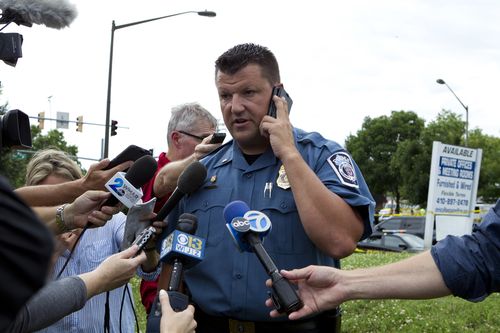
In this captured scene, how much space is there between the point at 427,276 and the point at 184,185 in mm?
1125

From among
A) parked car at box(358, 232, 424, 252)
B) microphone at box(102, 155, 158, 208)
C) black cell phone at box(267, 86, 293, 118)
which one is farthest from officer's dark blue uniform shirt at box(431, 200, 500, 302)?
parked car at box(358, 232, 424, 252)

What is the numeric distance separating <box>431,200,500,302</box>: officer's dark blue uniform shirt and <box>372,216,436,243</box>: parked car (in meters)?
20.9

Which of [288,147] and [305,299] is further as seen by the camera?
[288,147]

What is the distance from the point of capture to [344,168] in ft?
9.32

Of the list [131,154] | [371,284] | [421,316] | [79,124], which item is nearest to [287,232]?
[371,284]

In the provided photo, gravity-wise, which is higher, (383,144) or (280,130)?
(280,130)

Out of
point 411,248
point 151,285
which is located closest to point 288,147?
point 151,285

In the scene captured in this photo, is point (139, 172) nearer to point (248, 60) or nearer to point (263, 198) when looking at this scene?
point (263, 198)

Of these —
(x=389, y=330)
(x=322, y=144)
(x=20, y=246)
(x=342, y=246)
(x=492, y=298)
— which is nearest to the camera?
(x=20, y=246)

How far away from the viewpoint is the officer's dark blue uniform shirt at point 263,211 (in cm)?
279

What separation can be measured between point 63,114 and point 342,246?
24090 mm

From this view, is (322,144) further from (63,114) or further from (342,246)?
(63,114)

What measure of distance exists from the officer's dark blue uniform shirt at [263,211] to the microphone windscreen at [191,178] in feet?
0.78

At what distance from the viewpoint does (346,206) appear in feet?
8.82
